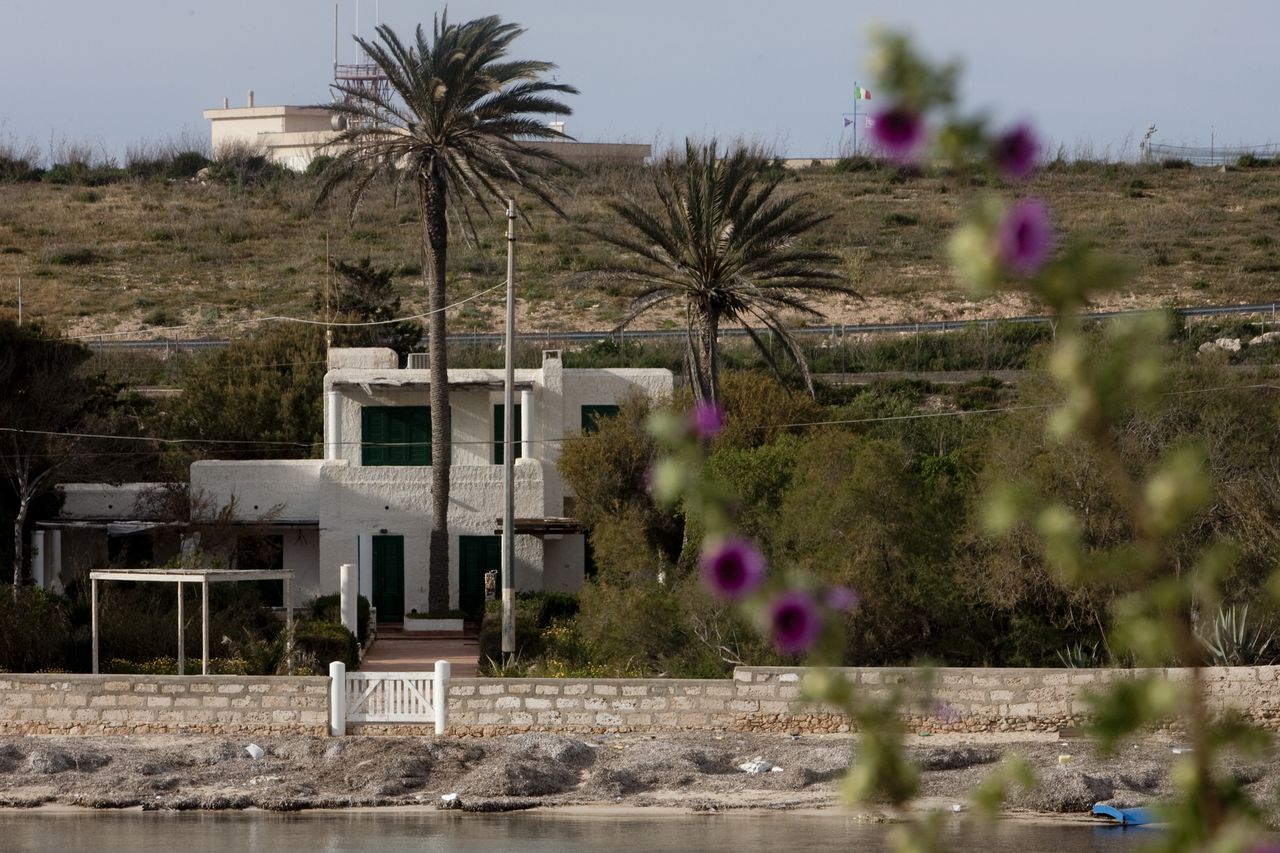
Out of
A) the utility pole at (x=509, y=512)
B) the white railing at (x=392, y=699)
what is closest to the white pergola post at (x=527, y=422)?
the utility pole at (x=509, y=512)

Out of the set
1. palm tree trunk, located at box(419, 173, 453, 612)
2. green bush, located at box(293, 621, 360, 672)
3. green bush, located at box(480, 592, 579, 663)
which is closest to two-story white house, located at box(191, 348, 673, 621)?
palm tree trunk, located at box(419, 173, 453, 612)

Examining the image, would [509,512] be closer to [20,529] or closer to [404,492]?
[404,492]

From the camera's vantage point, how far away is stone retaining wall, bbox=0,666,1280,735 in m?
20.1

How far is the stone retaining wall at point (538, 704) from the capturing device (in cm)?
2011

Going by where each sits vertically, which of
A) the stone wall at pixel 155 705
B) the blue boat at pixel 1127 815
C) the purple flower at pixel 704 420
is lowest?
the blue boat at pixel 1127 815

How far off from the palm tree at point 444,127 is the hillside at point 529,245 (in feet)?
79.5

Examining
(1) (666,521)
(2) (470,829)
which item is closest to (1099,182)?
(1) (666,521)

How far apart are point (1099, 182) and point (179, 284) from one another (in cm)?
4960

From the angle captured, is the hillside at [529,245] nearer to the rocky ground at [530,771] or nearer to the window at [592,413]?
the window at [592,413]

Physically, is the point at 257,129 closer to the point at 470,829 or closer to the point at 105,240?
the point at 105,240

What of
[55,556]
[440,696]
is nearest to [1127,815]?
[440,696]

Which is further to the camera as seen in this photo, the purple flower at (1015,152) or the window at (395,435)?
the window at (395,435)

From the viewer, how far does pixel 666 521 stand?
32219 mm

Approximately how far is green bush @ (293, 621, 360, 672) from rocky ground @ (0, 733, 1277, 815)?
15.5ft
